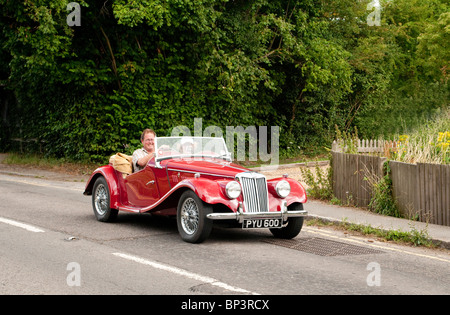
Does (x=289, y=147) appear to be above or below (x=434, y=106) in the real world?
below

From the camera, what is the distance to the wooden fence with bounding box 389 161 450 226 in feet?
34.5

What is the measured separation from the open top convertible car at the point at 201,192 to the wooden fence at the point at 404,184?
298 cm

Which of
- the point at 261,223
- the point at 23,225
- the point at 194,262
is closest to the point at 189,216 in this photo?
the point at 261,223

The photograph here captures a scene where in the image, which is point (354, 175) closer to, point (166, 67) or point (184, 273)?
point (184, 273)

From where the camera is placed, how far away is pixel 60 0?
17.0 m

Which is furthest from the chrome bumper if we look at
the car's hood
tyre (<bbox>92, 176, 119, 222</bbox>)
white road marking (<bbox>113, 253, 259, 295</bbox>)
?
tyre (<bbox>92, 176, 119, 222</bbox>)

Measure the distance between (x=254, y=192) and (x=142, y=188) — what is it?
7.14 feet

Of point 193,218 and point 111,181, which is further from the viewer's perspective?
point 111,181

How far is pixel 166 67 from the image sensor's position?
21.7 meters

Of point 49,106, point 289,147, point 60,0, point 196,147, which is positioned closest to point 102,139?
point 49,106

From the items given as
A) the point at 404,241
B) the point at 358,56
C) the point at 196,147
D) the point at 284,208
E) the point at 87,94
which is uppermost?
the point at 358,56

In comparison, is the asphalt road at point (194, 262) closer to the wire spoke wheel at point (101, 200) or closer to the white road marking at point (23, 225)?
the white road marking at point (23, 225)

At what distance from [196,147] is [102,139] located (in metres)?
12.1

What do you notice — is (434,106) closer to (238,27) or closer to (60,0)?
(238,27)
